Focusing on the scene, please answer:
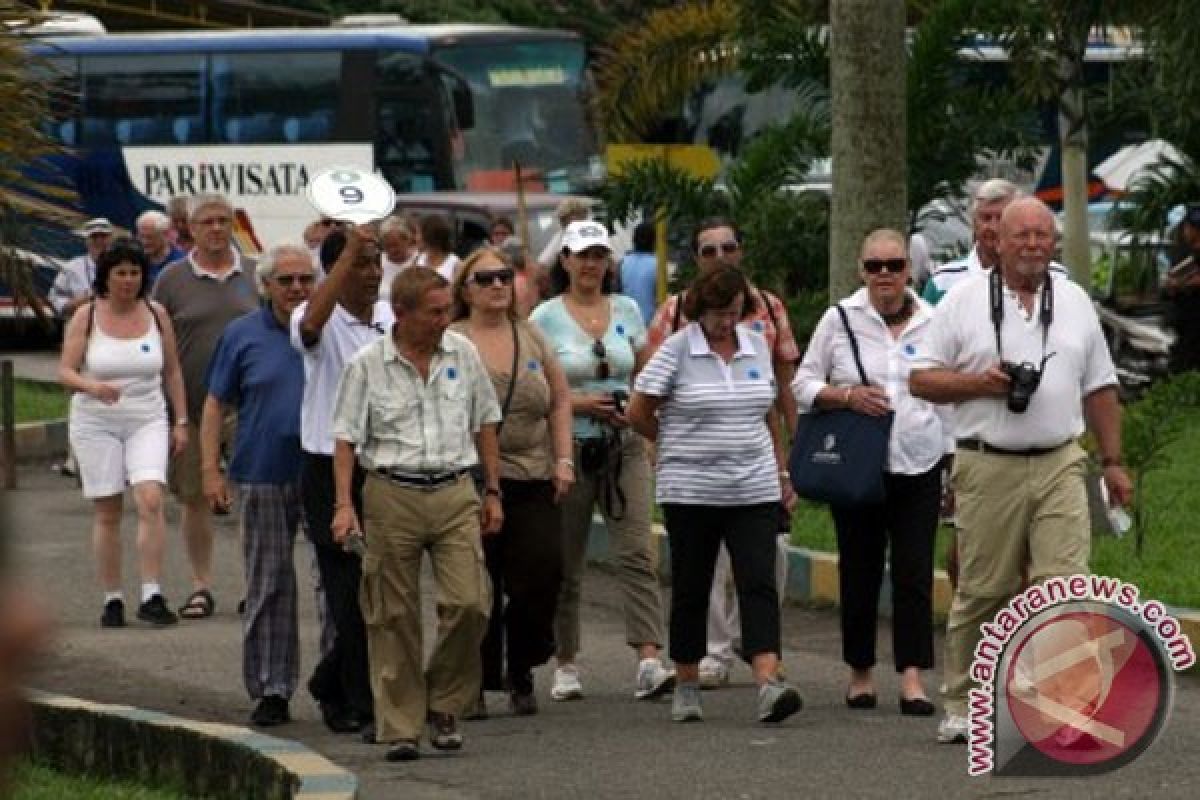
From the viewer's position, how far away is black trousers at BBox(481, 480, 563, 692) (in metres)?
10.3

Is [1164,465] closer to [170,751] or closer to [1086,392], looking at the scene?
[1086,392]

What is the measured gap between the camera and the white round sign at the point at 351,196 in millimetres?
9375

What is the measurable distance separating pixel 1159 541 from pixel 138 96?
2494 centimetres

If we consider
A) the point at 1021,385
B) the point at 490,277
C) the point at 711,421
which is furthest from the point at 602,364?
the point at 1021,385

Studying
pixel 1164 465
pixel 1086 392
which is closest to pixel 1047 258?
pixel 1086 392

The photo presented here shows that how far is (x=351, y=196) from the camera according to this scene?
31.2 ft

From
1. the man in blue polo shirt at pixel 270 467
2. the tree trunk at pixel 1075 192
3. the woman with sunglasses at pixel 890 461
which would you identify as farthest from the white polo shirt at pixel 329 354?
the tree trunk at pixel 1075 192

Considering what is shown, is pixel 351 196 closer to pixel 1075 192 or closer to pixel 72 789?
pixel 72 789

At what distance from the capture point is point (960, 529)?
915 centimetres

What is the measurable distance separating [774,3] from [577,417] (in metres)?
7.39

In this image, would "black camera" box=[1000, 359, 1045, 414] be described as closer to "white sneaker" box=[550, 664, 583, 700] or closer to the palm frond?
"white sneaker" box=[550, 664, 583, 700]

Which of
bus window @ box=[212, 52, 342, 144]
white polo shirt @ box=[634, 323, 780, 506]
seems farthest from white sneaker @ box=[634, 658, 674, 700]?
bus window @ box=[212, 52, 342, 144]

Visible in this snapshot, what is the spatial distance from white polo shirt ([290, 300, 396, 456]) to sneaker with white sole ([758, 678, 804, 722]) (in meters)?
1.70

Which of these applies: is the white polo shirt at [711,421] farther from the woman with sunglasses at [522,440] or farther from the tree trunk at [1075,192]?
the tree trunk at [1075,192]
